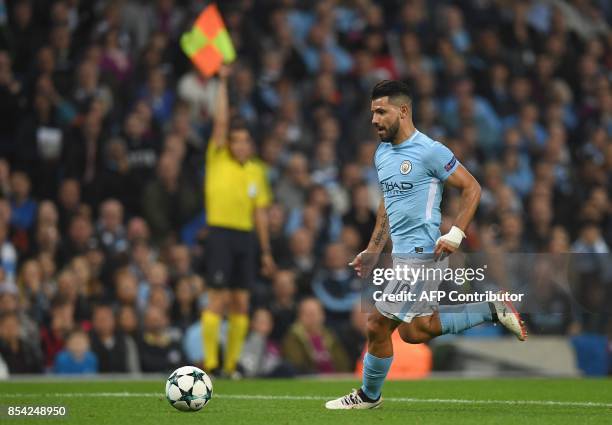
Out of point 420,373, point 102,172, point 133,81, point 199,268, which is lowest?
point 420,373

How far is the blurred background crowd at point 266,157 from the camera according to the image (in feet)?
46.5

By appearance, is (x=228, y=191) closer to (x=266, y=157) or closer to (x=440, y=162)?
(x=266, y=157)

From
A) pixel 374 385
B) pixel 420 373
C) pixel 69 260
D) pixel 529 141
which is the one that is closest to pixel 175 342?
pixel 69 260

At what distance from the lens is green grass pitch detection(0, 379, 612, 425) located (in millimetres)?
7832

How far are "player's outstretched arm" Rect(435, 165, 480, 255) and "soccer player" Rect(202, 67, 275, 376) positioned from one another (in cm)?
466

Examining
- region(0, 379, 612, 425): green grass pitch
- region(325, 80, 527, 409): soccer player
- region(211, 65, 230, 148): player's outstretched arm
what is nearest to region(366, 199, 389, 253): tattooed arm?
region(325, 80, 527, 409): soccer player

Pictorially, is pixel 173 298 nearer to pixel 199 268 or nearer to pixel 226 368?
pixel 199 268

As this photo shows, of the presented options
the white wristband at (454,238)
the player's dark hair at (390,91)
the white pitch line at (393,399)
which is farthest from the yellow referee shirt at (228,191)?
the white wristband at (454,238)

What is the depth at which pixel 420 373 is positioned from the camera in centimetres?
1426

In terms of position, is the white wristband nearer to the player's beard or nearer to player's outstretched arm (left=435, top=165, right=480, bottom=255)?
player's outstretched arm (left=435, top=165, right=480, bottom=255)

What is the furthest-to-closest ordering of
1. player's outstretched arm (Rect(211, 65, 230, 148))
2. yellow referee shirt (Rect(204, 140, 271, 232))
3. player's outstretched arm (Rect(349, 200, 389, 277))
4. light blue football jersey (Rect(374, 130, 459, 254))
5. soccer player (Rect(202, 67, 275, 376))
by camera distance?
1. yellow referee shirt (Rect(204, 140, 271, 232))
2. soccer player (Rect(202, 67, 275, 376))
3. player's outstretched arm (Rect(211, 65, 230, 148))
4. player's outstretched arm (Rect(349, 200, 389, 277))
5. light blue football jersey (Rect(374, 130, 459, 254))

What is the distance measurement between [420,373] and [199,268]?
299 centimetres

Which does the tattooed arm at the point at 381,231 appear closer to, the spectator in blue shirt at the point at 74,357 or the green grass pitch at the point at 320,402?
the green grass pitch at the point at 320,402

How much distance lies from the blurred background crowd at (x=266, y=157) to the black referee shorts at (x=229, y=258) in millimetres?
1278
